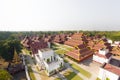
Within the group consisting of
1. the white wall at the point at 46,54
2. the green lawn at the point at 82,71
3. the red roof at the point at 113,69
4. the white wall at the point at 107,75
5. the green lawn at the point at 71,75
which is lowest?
the green lawn at the point at 71,75

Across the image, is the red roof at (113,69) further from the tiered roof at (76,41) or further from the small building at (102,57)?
the tiered roof at (76,41)

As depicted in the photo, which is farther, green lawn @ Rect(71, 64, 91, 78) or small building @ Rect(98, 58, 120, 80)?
green lawn @ Rect(71, 64, 91, 78)

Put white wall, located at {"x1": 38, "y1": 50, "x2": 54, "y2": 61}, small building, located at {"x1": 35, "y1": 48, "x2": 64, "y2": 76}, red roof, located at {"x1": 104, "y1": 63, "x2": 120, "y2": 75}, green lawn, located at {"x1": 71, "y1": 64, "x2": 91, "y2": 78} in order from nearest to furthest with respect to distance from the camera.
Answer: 1. red roof, located at {"x1": 104, "y1": 63, "x2": 120, "y2": 75}
2. green lawn, located at {"x1": 71, "y1": 64, "x2": 91, "y2": 78}
3. small building, located at {"x1": 35, "y1": 48, "x2": 64, "y2": 76}
4. white wall, located at {"x1": 38, "y1": 50, "x2": 54, "y2": 61}

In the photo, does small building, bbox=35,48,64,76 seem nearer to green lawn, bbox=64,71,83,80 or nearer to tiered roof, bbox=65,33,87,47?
green lawn, bbox=64,71,83,80

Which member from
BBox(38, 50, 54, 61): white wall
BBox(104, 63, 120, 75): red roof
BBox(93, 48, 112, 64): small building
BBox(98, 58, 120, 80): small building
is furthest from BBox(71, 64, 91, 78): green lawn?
BBox(38, 50, 54, 61): white wall

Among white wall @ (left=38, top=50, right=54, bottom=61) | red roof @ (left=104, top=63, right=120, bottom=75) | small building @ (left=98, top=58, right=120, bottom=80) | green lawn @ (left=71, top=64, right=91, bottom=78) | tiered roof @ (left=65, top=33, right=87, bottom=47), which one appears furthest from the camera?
tiered roof @ (left=65, top=33, right=87, bottom=47)

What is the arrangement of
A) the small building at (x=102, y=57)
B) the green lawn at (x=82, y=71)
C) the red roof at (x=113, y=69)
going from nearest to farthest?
1. the red roof at (x=113, y=69)
2. the green lawn at (x=82, y=71)
3. the small building at (x=102, y=57)

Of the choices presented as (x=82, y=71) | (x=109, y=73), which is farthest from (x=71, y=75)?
(x=109, y=73)

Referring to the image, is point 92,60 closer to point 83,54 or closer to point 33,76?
point 83,54

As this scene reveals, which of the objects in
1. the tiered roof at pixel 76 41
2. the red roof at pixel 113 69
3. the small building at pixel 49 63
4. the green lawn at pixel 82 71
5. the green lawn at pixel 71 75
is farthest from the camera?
the tiered roof at pixel 76 41

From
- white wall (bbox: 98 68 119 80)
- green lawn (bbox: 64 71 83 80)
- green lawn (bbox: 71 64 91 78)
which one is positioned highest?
white wall (bbox: 98 68 119 80)

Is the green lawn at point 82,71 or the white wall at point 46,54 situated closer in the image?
the green lawn at point 82,71

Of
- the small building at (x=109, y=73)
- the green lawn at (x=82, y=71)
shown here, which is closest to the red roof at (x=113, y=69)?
the small building at (x=109, y=73)
